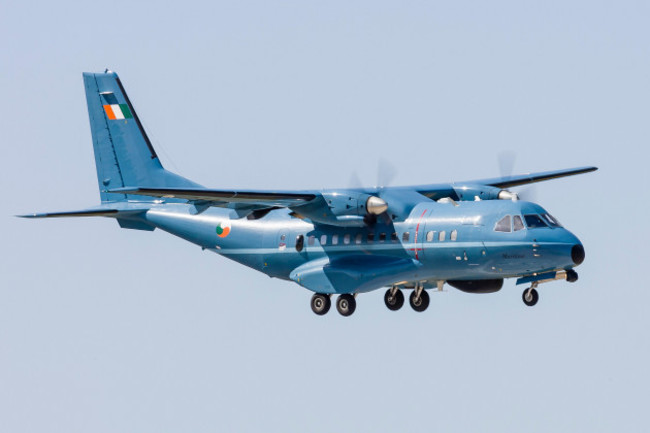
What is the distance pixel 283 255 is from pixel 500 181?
21.0 feet

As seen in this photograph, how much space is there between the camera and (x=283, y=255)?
1153 inches

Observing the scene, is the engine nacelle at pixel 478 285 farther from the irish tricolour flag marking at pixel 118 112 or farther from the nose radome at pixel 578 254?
the irish tricolour flag marking at pixel 118 112

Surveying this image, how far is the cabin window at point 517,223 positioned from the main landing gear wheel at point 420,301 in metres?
3.77

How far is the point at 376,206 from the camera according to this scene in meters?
27.3

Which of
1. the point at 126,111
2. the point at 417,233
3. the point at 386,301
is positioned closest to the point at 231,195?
the point at 417,233

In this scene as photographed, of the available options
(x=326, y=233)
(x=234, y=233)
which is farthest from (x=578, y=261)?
→ (x=234, y=233)

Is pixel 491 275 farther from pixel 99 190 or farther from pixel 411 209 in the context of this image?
pixel 99 190

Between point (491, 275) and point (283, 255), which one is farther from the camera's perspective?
point (283, 255)

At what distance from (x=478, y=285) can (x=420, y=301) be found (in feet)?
5.47

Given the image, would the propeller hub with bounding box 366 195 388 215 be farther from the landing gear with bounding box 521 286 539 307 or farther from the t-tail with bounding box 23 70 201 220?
the t-tail with bounding box 23 70 201 220

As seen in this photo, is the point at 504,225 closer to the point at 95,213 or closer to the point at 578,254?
the point at 578,254

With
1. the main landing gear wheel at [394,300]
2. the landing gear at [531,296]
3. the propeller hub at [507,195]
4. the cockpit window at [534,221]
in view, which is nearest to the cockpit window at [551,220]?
the cockpit window at [534,221]

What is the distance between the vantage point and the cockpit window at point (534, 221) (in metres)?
26.1

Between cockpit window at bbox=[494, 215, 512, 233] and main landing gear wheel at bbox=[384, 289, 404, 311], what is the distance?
4052 millimetres
